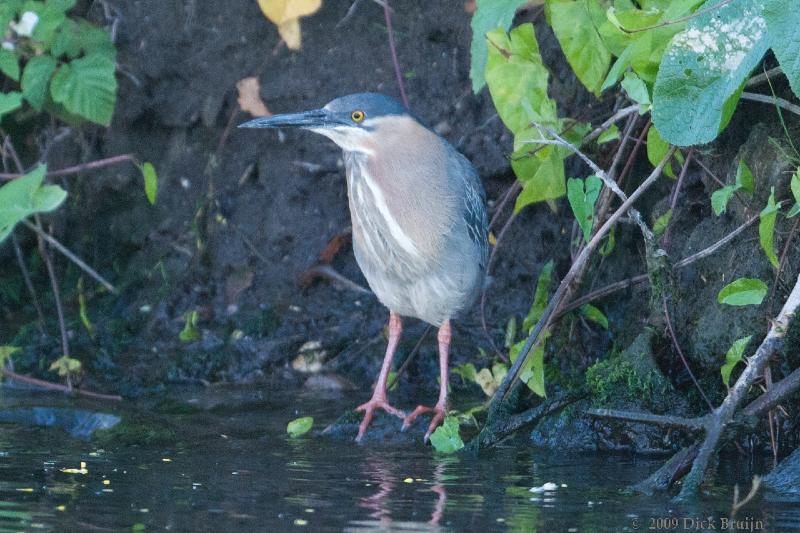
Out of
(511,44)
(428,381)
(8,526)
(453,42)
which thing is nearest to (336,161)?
(453,42)

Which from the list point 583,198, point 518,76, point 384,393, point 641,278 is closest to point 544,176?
point 583,198

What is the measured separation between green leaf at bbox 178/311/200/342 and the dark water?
1217 mm

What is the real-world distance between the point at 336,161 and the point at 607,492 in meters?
3.29

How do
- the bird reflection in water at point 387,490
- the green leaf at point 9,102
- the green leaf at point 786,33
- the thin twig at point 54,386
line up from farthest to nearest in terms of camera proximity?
the thin twig at point 54,386
the green leaf at point 9,102
the green leaf at point 786,33
the bird reflection in water at point 387,490

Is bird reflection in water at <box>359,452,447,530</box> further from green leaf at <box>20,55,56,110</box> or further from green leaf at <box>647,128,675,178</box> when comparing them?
green leaf at <box>20,55,56,110</box>

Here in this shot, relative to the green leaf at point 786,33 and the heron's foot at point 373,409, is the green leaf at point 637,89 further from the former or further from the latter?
the heron's foot at point 373,409

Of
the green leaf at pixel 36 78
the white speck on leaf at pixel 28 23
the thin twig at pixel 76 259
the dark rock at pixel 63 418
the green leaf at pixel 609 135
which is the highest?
the white speck on leaf at pixel 28 23

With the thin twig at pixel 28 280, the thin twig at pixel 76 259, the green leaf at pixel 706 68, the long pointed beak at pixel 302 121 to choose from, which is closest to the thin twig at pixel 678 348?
the green leaf at pixel 706 68

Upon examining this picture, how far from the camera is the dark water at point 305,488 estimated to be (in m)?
3.49

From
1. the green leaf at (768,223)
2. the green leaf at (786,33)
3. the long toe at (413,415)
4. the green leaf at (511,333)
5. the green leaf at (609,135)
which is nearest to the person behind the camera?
the green leaf at (786,33)

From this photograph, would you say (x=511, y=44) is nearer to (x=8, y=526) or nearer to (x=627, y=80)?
(x=627, y=80)

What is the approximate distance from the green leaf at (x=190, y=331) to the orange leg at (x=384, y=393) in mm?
1328

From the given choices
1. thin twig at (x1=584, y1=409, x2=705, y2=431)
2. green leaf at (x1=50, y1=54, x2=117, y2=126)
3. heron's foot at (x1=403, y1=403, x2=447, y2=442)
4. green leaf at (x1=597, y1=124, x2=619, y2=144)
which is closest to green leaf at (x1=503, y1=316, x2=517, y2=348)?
heron's foot at (x1=403, y1=403, x2=447, y2=442)

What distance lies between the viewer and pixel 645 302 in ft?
17.9
